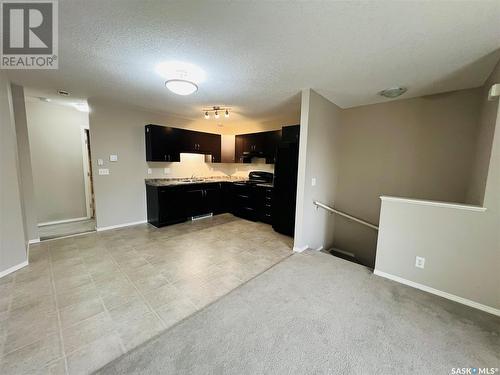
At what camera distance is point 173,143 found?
180 inches

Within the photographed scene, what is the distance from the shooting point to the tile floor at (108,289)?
57.7 inches

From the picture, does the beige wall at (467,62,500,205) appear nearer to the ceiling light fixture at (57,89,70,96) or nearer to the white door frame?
the ceiling light fixture at (57,89,70,96)

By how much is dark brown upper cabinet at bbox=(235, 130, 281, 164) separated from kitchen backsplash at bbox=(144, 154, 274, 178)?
31 centimetres

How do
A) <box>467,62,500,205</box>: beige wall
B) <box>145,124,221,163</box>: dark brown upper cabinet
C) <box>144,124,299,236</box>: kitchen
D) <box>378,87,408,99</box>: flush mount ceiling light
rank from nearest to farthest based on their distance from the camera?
<box>467,62,500,205</box>: beige wall
<box>378,87,408,99</box>: flush mount ceiling light
<box>144,124,299,236</box>: kitchen
<box>145,124,221,163</box>: dark brown upper cabinet

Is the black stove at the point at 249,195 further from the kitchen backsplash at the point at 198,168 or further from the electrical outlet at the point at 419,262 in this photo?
the electrical outlet at the point at 419,262

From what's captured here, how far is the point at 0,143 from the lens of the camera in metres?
2.33

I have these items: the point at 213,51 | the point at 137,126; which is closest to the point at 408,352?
the point at 213,51

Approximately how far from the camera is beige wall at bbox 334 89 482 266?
9.39 feet

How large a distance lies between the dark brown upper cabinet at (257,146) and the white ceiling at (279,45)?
178 cm

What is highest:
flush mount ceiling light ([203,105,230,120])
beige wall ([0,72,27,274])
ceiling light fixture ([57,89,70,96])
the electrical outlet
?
flush mount ceiling light ([203,105,230,120])

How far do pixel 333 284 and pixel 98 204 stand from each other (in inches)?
169

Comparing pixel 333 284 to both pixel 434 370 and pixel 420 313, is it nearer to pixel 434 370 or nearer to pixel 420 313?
pixel 420 313

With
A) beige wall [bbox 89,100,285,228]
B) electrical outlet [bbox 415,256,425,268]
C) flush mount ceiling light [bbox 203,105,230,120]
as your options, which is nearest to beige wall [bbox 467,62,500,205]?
electrical outlet [bbox 415,256,425,268]

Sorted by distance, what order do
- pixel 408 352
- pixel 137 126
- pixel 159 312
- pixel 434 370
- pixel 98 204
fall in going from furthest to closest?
pixel 137 126
pixel 98 204
pixel 159 312
pixel 408 352
pixel 434 370
